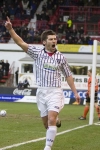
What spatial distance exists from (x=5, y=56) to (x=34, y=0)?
7.39 m

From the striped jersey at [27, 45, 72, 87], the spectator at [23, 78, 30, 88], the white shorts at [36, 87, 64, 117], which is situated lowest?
the spectator at [23, 78, 30, 88]

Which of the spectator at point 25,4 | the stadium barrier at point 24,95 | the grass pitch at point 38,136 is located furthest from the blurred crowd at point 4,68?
the grass pitch at point 38,136

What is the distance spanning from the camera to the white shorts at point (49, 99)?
34.2ft

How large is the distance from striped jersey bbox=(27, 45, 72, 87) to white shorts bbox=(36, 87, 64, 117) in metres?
0.12

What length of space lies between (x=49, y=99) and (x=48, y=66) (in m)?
0.65

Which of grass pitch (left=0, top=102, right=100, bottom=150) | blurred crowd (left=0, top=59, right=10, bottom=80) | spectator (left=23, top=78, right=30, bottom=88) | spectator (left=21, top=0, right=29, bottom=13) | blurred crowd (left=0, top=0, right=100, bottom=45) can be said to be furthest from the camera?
spectator (left=21, top=0, right=29, bottom=13)

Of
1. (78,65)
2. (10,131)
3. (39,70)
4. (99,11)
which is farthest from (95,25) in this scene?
(39,70)

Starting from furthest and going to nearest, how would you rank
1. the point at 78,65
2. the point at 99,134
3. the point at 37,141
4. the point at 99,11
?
the point at 99,11
the point at 78,65
the point at 99,134
the point at 37,141

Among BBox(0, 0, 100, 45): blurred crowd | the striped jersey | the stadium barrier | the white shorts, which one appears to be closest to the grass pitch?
the white shorts

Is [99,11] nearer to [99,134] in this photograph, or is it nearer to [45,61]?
[99,134]

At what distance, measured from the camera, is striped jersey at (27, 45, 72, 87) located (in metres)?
10.5

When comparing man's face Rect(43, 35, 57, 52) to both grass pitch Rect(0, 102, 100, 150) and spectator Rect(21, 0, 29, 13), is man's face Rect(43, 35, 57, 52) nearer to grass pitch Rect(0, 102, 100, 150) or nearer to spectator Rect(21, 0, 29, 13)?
grass pitch Rect(0, 102, 100, 150)

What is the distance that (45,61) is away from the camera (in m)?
10.5

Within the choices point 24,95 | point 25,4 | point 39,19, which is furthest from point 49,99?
point 25,4
